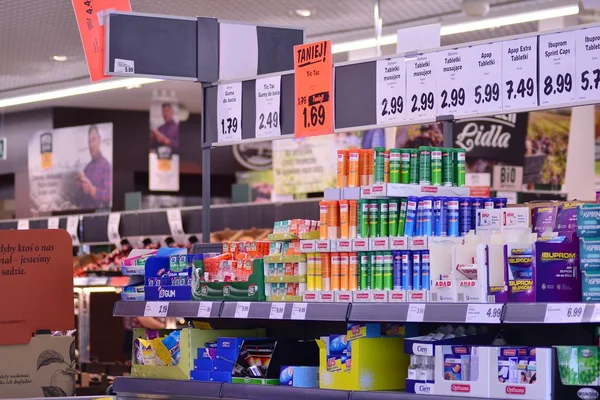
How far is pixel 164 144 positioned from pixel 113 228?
2.19m

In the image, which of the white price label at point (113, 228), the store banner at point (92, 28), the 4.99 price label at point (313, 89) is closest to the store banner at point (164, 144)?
the white price label at point (113, 228)

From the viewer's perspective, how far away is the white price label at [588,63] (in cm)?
421

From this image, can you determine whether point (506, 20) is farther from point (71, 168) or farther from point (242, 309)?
point (71, 168)

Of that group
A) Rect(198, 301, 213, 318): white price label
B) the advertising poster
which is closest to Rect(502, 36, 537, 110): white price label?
Rect(198, 301, 213, 318): white price label

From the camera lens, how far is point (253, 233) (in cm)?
1041

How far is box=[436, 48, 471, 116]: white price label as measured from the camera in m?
4.62

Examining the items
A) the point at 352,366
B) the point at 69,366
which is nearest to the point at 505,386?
the point at 352,366

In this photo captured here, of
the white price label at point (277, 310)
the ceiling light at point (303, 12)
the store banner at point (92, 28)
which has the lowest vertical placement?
the white price label at point (277, 310)

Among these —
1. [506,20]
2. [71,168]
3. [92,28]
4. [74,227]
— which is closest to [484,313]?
[92,28]

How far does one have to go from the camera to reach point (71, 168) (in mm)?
14688

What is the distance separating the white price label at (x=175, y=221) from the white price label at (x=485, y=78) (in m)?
6.89

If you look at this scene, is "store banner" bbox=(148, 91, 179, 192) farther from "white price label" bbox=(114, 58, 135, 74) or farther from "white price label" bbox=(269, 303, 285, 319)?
"white price label" bbox=(269, 303, 285, 319)

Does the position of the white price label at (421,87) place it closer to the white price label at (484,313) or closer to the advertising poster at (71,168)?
the white price label at (484,313)

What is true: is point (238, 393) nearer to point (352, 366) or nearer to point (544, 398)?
point (352, 366)
